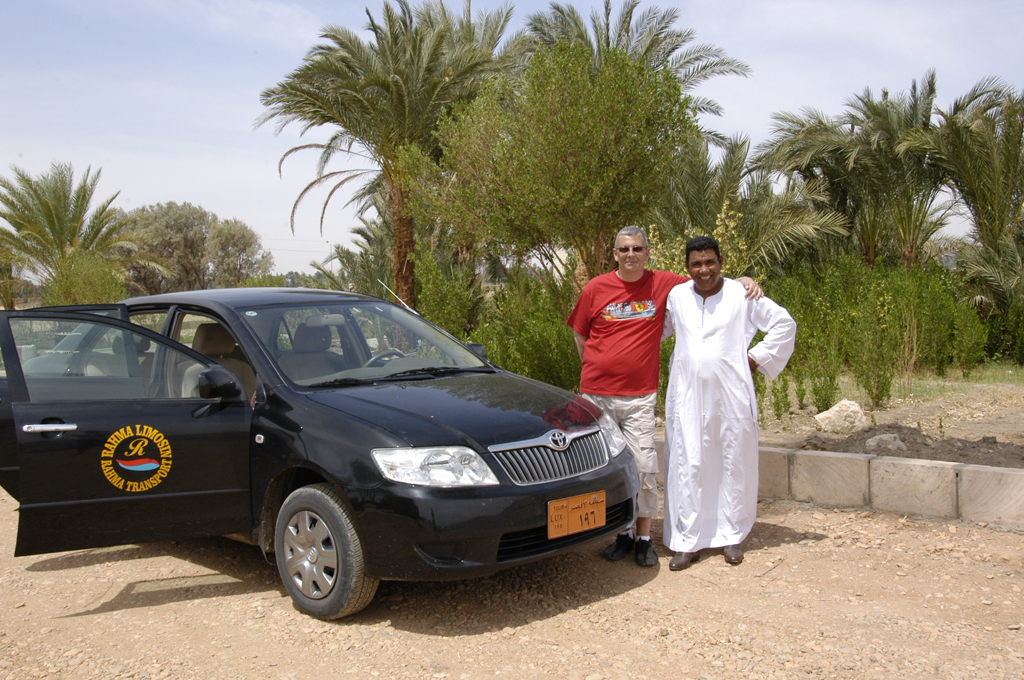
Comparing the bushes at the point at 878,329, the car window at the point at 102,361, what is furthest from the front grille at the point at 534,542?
the bushes at the point at 878,329

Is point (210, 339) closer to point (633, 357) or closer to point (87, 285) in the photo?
point (633, 357)

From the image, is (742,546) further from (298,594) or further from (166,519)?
(166,519)

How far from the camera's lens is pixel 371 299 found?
18.0 feet

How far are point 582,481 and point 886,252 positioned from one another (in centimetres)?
1888

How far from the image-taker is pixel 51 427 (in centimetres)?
399

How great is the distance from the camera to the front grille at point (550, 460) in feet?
12.5

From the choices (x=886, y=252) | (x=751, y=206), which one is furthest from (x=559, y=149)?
(x=886, y=252)

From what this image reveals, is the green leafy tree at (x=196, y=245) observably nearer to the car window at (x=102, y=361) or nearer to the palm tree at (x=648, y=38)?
the palm tree at (x=648, y=38)

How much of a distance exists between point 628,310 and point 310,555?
2244 mm

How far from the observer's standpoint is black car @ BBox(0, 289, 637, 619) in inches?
145

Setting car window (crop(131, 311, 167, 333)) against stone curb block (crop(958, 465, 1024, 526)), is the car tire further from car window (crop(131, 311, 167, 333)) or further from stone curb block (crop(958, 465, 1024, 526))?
stone curb block (crop(958, 465, 1024, 526))

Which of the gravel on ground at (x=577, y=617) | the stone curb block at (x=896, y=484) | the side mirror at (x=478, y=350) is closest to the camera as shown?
the gravel on ground at (x=577, y=617)

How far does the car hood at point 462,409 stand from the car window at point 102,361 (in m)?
0.89

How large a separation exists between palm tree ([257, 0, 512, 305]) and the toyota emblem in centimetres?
1401
